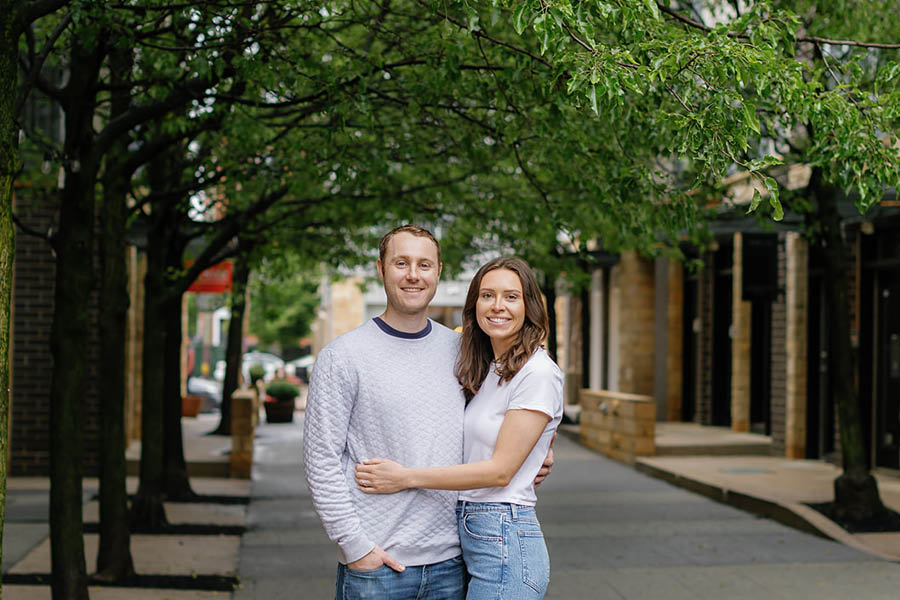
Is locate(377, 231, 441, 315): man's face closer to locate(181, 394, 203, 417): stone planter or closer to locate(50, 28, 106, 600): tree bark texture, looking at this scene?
locate(50, 28, 106, 600): tree bark texture

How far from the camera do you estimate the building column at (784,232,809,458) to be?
50.8 feet

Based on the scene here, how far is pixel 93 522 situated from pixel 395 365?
26.2 ft

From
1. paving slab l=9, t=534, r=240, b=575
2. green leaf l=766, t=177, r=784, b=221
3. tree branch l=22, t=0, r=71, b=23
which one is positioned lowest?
paving slab l=9, t=534, r=240, b=575

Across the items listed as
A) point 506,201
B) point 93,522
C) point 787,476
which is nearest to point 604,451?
point 787,476

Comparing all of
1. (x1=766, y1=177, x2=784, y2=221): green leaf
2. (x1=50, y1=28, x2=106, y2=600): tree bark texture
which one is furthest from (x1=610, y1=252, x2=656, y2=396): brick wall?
(x1=766, y1=177, x2=784, y2=221): green leaf

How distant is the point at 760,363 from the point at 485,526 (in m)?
16.8

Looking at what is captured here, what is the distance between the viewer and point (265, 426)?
A: 2486 cm

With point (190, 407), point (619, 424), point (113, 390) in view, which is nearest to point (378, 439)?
point (113, 390)

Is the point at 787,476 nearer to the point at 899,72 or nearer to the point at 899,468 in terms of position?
the point at 899,468

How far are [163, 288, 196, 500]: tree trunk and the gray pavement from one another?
962 mm

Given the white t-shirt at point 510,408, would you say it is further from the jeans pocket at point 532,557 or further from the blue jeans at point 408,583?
the blue jeans at point 408,583

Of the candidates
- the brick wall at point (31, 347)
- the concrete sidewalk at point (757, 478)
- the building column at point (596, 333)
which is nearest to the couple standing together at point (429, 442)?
the concrete sidewalk at point (757, 478)

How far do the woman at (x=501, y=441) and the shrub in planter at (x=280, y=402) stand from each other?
2235 centimetres

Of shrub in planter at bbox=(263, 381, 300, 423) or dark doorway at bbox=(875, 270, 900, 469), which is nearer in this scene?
dark doorway at bbox=(875, 270, 900, 469)
